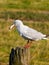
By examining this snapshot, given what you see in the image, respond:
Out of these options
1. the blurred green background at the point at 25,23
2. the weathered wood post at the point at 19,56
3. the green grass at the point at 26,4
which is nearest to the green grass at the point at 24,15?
the blurred green background at the point at 25,23

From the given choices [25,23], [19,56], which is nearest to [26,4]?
[25,23]

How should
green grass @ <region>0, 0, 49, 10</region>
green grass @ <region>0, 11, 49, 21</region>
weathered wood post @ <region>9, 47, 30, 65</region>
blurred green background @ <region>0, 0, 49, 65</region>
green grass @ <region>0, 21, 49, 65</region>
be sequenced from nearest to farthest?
weathered wood post @ <region>9, 47, 30, 65</region> → green grass @ <region>0, 21, 49, 65</region> → blurred green background @ <region>0, 0, 49, 65</region> → green grass @ <region>0, 11, 49, 21</region> → green grass @ <region>0, 0, 49, 10</region>

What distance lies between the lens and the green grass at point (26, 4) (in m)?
21.6

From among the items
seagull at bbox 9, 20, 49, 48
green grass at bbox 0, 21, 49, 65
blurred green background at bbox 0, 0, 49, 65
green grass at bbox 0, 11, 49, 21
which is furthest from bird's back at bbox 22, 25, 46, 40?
green grass at bbox 0, 11, 49, 21

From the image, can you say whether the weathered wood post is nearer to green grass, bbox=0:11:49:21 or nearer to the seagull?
the seagull

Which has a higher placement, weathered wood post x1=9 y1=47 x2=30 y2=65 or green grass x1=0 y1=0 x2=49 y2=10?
weathered wood post x1=9 y1=47 x2=30 y2=65

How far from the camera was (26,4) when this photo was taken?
22.5 meters

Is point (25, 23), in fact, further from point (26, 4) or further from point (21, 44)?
point (26, 4)

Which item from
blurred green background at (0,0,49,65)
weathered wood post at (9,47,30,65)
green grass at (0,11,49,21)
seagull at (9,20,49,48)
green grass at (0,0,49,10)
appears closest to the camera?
weathered wood post at (9,47,30,65)

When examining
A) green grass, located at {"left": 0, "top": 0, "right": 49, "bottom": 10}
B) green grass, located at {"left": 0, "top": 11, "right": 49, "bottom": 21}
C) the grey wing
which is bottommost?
green grass, located at {"left": 0, "top": 0, "right": 49, "bottom": 10}

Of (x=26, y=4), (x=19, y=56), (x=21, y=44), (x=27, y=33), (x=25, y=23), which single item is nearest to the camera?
(x=19, y=56)

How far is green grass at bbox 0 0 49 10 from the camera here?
21.6m

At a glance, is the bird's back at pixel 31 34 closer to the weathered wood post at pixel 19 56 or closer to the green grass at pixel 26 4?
the weathered wood post at pixel 19 56

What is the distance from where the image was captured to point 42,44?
37.6 ft
